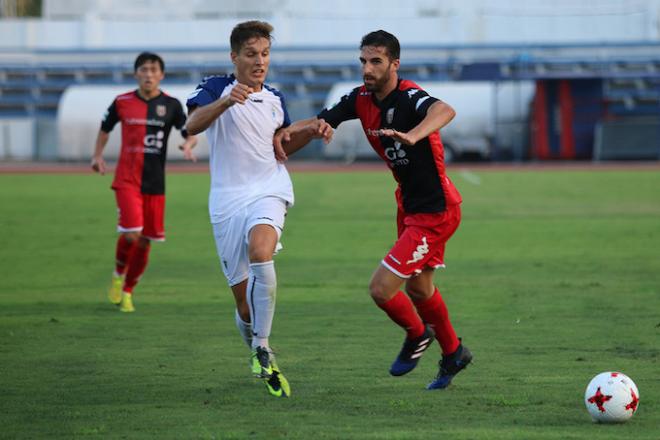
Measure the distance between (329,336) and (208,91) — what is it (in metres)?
2.60

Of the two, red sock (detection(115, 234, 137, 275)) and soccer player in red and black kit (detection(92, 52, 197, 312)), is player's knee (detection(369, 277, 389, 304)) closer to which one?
soccer player in red and black kit (detection(92, 52, 197, 312))

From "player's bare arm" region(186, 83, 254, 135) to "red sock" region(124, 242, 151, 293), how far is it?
4.11 meters

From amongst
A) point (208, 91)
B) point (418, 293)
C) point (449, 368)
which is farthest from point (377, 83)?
point (449, 368)

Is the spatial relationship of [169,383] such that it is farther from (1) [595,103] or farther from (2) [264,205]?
(1) [595,103]

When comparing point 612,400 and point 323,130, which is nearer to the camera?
point 612,400

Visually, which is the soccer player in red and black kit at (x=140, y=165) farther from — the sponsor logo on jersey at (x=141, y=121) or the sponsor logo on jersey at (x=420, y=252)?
the sponsor logo on jersey at (x=420, y=252)

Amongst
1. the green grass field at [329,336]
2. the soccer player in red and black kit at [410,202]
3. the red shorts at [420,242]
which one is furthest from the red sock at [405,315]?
the green grass field at [329,336]

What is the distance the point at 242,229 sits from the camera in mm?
7695

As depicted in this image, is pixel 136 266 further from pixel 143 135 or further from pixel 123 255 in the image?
pixel 143 135

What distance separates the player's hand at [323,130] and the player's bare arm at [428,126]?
0.41m

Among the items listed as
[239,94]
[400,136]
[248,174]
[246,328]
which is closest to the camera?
[400,136]

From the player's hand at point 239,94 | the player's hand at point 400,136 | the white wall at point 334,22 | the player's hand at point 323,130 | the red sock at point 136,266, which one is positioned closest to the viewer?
the player's hand at point 400,136

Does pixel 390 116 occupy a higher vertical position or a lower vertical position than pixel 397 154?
higher

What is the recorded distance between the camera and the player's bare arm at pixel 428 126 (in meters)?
6.77
